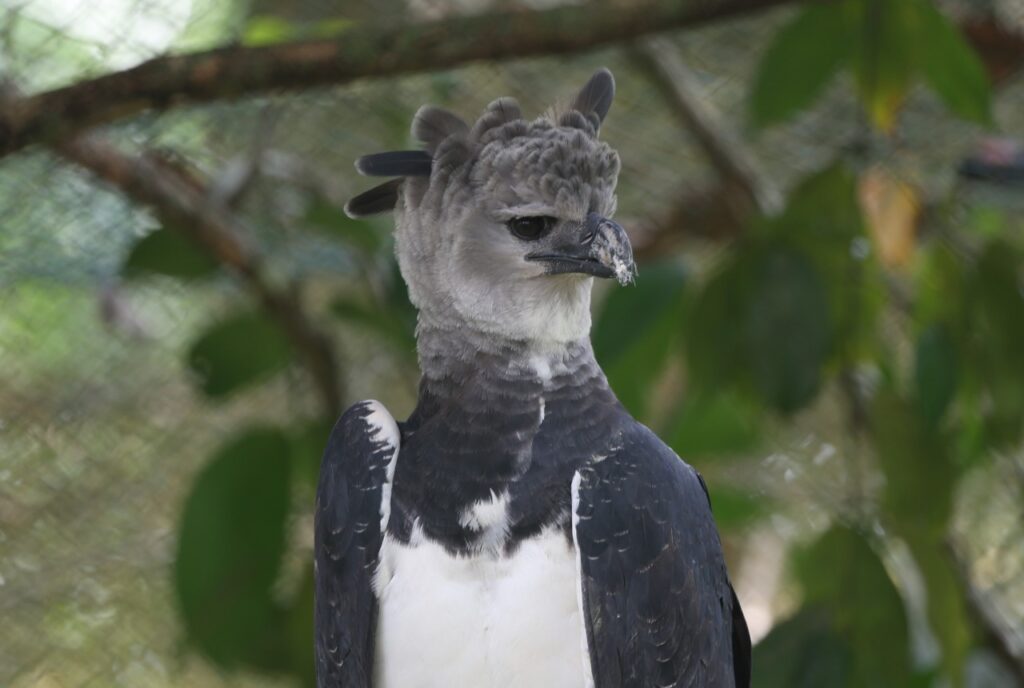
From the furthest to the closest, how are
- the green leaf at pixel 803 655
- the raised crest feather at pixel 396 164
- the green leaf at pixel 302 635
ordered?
1. the green leaf at pixel 302 635
2. the green leaf at pixel 803 655
3. the raised crest feather at pixel 396 164

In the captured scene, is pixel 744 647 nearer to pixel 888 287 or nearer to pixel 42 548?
pixel 888 287

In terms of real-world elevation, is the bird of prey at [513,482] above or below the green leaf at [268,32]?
above

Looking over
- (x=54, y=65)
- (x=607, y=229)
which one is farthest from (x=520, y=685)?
(x=54, y=65)

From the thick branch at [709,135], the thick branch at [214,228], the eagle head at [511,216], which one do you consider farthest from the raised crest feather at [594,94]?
the thick branch at [709,135]

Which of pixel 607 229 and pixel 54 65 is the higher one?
pixel 607 229

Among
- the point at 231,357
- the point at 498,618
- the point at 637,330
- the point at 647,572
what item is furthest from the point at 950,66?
the point at 231,357

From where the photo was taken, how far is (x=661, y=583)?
45.6 inches

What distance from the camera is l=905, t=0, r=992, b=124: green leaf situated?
1598mm

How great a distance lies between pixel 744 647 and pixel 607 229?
0.45 meters

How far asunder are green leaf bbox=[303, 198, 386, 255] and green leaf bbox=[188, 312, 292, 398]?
0.59 feet

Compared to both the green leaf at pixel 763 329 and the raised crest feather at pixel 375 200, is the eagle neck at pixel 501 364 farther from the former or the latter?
the green leaf at pixel 763 329

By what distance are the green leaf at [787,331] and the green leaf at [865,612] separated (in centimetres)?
20

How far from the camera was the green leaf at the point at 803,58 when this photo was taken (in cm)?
171

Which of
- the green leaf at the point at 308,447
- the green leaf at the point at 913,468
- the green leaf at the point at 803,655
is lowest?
the green leaf at the point at 308,447
